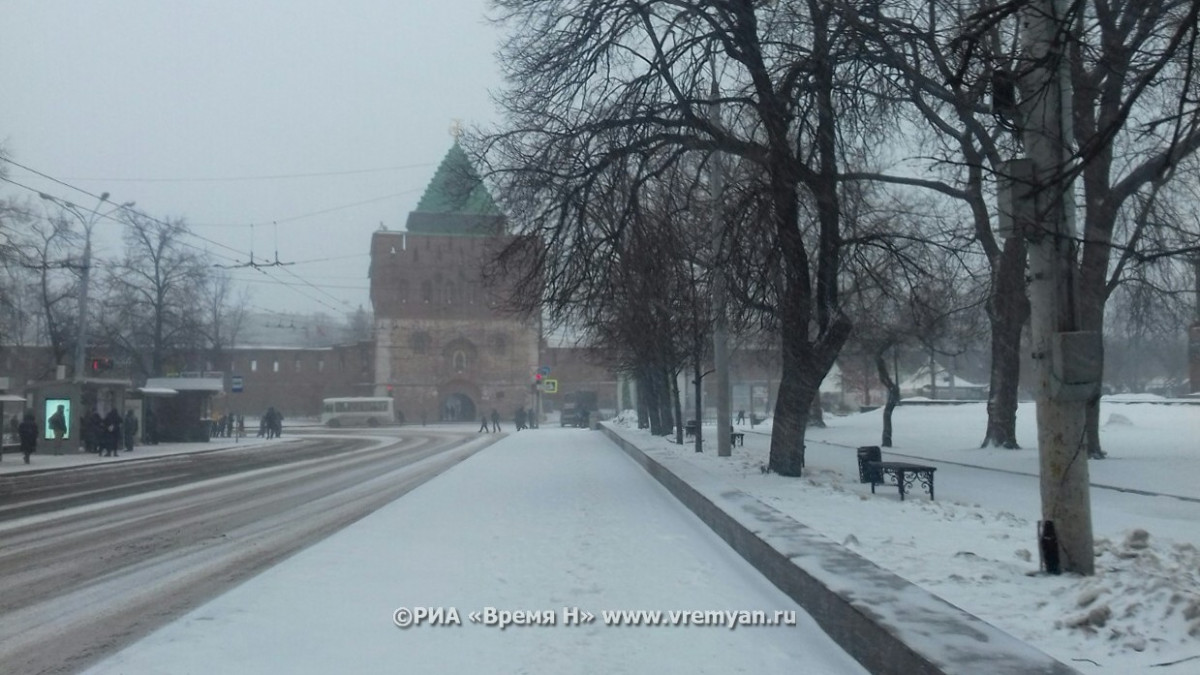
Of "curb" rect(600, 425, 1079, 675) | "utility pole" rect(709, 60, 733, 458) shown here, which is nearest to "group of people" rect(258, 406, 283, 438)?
"utility pole" rect(709, 60, 733, 458)

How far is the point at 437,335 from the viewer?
8719 centimetres

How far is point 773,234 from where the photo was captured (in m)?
16.9

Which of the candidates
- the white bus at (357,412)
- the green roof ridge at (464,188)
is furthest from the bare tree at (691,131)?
the white bus at (357,412)

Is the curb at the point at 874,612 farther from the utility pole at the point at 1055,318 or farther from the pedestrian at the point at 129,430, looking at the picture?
the pedestrian at the point at 129,430

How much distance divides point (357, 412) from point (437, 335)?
32.6 feet

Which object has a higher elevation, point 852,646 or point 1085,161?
point 1085,161

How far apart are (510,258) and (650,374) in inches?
974

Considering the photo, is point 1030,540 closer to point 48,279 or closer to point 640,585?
point 640,585

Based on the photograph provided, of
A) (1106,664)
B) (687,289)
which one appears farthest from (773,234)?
(1106,664)

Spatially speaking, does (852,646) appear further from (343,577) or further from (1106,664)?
(343,577)

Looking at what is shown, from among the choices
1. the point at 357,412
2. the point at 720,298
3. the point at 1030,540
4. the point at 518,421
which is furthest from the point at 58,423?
the point at 357,412

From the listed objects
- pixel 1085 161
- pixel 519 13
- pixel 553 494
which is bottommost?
pixel 553 494

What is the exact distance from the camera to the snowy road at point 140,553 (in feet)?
26.0

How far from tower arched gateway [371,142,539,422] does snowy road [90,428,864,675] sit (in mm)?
61157
